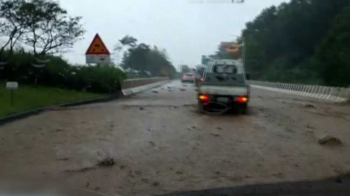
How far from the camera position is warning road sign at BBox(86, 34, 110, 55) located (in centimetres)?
3216

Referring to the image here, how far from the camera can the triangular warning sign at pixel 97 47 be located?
3216 centimetres

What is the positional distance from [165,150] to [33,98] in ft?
42.9

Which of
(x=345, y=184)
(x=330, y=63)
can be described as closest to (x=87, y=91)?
(x=345, y=184)

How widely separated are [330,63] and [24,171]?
55.2 meters

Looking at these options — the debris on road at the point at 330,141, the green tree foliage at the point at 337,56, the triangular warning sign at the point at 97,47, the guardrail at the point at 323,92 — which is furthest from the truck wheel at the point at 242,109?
the green tree foliage at the point at 337,56

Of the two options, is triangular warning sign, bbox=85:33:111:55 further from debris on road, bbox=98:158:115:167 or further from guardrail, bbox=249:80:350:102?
debris on road, bbox=98:158:115:167

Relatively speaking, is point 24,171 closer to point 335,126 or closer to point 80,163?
point 80,163

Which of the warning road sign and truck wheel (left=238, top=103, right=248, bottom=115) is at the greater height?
the warning road sign

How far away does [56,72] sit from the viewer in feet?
122

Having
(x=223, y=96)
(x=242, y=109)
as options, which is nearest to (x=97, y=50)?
(x=223, y=96)

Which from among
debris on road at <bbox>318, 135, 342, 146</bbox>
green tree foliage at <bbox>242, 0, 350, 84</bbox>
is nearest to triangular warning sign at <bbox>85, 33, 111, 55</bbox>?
debris on road at <bbox>318, 135, 342, 146</bbox>

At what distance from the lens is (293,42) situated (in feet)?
328

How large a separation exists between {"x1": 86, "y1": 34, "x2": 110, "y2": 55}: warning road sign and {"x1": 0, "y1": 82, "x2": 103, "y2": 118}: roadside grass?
2093 mm

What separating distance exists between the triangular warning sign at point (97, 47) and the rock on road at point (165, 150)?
25.0 ft
